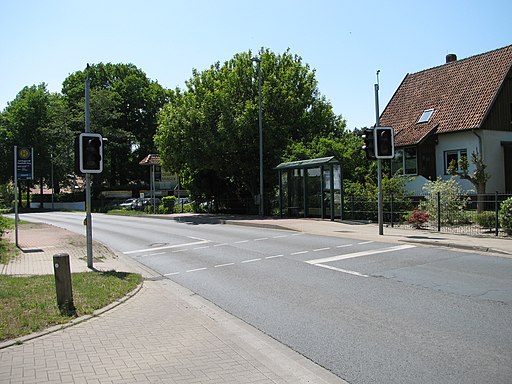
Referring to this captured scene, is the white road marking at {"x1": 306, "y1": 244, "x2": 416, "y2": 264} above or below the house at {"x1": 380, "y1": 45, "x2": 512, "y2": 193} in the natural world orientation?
below

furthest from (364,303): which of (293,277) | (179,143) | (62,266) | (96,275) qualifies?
(179,143)

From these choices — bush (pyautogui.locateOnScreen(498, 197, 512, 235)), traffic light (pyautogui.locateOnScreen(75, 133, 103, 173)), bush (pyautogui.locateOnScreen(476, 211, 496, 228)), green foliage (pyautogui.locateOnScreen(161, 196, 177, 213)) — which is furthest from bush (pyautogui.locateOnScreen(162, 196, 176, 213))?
traffic light (pyautogui.locateOnScreen(75, 133, 103, 173))

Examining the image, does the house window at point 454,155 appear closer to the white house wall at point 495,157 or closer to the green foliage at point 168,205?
the white house wall at point 495,157

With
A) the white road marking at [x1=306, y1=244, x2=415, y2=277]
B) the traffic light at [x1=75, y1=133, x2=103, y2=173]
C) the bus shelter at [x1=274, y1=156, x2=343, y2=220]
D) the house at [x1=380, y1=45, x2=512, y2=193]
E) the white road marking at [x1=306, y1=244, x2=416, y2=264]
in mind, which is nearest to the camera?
the white road marking at [x1=306, y1=244, x2=415, y2=277]

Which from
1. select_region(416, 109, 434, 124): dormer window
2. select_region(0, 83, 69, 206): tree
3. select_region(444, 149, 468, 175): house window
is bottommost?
select_region(444, 149, 468, 175): house window

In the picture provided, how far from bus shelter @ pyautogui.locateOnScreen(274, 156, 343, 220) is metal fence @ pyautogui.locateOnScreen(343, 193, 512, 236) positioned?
95 cm

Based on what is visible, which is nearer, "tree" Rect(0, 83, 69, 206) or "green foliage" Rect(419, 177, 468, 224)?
"green foliage" Rect(419, 177, 468, 224)

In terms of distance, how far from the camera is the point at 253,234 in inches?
795

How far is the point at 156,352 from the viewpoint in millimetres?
5441

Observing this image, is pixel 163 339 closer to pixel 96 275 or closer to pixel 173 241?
pixel 96 275

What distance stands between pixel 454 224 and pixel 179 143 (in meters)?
19.9

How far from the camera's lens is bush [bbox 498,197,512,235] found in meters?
15.3

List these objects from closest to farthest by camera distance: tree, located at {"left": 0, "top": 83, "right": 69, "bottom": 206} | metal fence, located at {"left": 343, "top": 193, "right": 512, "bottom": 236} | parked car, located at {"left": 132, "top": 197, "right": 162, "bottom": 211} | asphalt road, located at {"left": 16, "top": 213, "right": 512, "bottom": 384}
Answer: asphalt road, located at {"left": 16, "top": 213, "right": 512, "bottom": 384}
metal fence, located at {"left": 343, "top": 193, "right": 512, "bottom": 236}
parked car, located at {"left": 132, "top": 197, "right": 162, "bottom": 211}
tree, located at {"left": 0, "top": 83, "right": 69, "bottom": 206}

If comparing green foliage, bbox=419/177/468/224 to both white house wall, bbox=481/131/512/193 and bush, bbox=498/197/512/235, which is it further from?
white house wall, bbox=481/131/512/193
